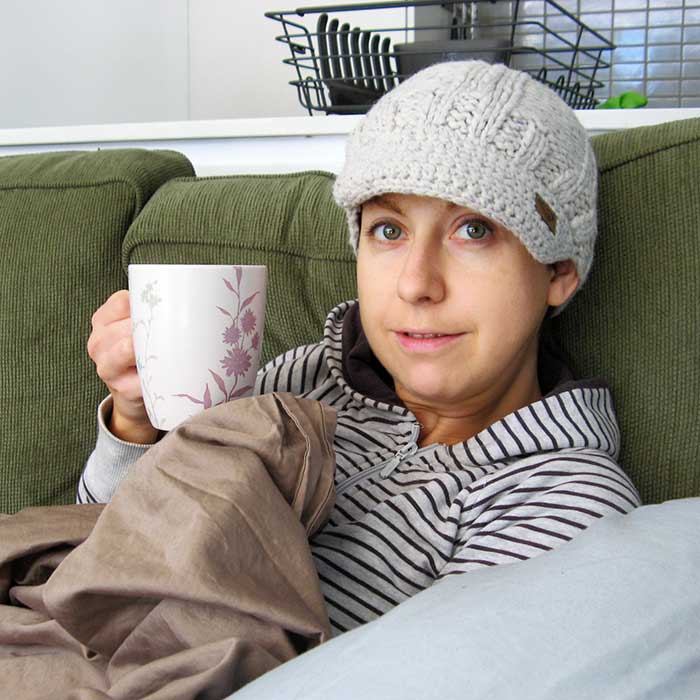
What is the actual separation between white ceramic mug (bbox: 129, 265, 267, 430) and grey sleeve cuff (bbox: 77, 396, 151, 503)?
140 millimetres

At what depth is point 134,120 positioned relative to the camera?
235 cm

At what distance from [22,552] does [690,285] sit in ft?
2.12

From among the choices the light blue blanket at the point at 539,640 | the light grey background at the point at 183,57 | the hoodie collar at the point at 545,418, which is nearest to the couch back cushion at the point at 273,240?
the hoodie collar at the point at 545,418

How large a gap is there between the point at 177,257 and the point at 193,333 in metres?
0.49

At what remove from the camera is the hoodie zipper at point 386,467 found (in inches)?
36.1

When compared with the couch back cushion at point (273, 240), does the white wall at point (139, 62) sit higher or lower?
higher

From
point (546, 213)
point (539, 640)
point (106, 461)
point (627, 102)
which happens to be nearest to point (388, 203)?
point (546, 213)

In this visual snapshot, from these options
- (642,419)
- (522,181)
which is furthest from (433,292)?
→ (642,419)

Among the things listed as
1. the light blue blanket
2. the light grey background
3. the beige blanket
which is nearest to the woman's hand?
the beige blanket

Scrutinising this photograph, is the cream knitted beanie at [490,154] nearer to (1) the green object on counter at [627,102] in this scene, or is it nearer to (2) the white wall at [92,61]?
(1) the green object on counter at [627,102]

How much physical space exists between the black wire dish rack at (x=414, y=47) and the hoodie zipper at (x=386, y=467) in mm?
767

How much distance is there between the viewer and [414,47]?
65.1 inches

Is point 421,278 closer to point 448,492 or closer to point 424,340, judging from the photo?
point 424,340

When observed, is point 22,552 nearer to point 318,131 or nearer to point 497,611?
point 497,611
